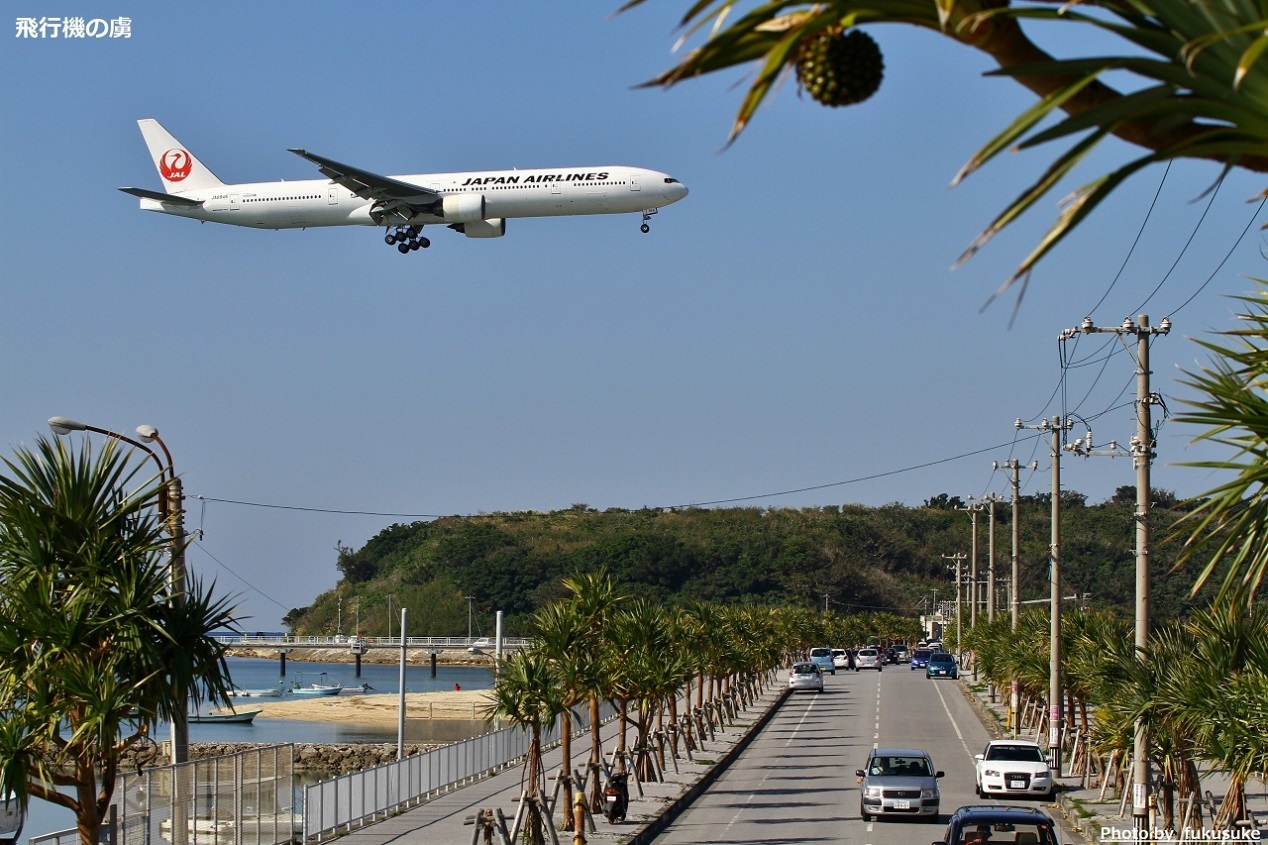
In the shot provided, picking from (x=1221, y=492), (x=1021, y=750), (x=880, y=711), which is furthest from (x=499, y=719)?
(x=880, y=711)

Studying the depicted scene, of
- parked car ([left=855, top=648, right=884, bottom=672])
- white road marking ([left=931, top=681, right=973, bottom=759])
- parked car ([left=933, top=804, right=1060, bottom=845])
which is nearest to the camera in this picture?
parked car ([left=933, top=804, right=1060, bottom=845])

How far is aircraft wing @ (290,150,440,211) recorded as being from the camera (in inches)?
2098

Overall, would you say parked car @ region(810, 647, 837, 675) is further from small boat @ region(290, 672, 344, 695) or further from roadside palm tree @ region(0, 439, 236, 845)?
roadside palm tree @ region(0, 439, 236, 845)

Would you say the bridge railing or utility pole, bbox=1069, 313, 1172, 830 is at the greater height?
utility pole, bbox=1069, 313, 1172, 830

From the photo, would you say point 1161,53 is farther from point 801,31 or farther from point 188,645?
point 188,645

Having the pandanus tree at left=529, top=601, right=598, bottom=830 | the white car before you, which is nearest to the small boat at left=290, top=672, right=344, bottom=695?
the white car

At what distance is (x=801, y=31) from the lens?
4715mm

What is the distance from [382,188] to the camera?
54.4 metres

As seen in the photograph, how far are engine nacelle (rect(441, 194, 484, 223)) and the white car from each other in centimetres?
2824

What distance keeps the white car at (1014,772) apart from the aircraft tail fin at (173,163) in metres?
47.4

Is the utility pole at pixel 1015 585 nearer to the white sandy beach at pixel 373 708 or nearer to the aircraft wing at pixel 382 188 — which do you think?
the aircraft wing at pixel 382 188

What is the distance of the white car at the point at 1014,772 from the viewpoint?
32.2m

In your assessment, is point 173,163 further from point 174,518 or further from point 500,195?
point 174,518

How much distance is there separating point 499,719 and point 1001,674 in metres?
25.9
